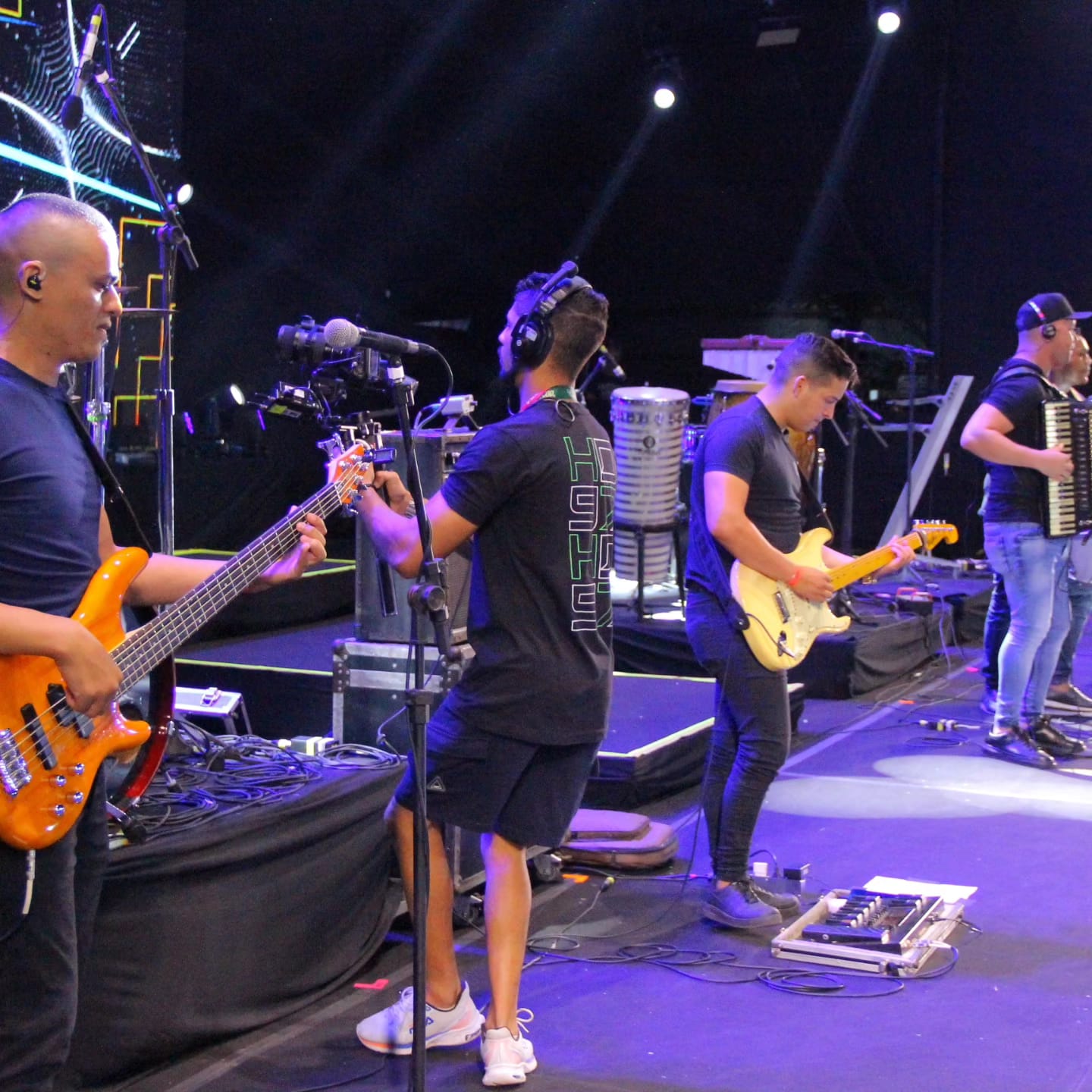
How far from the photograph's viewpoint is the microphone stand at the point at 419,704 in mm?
2609

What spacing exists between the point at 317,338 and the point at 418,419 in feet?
7.87

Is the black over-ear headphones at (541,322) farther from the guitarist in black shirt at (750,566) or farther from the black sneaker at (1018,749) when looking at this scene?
the black sneaker at (1018,749)

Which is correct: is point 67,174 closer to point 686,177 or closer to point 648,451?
point 648,451

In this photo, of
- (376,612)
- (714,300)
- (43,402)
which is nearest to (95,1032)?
(43,402)

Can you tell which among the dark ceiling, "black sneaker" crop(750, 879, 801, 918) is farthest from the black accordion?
the dark ceiling

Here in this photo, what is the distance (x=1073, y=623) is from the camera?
271 inches

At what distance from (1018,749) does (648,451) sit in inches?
113

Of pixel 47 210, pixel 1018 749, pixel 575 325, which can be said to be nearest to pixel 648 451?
pixel 1018 749

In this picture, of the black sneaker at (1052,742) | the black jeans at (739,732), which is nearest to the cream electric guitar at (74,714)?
the black jeans at (739,732)

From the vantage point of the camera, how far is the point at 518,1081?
3.13m

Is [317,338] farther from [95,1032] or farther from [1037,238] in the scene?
[1037,238]

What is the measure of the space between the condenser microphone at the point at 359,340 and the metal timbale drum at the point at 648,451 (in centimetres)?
541

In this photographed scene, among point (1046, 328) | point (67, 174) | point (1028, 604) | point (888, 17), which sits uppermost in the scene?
point (888, 17)

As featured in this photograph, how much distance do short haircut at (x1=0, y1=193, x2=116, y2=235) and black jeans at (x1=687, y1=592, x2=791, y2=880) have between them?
2.35 m
